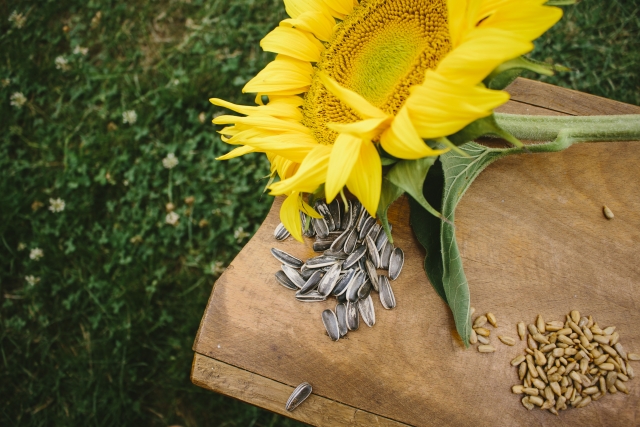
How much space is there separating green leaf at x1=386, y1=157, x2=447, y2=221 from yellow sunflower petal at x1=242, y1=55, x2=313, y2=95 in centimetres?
36

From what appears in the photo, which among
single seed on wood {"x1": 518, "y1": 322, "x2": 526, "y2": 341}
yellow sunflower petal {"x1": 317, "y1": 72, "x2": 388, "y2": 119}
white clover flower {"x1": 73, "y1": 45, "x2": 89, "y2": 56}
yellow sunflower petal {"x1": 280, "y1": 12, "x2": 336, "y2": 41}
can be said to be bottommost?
single seed on wood {"x1": 518, "y1": 322, "x2": 526, "y2": 341}

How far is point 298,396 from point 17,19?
2.33 metres

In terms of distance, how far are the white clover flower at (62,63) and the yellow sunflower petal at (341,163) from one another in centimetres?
206

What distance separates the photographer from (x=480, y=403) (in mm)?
1337

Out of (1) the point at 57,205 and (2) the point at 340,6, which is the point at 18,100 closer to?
(1) the point at 57,205

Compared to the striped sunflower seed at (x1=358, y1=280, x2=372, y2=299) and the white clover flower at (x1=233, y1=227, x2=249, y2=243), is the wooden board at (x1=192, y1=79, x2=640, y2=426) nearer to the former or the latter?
the striped sunflower seed at (x1=358, y1=280, x2=372, y2=299)

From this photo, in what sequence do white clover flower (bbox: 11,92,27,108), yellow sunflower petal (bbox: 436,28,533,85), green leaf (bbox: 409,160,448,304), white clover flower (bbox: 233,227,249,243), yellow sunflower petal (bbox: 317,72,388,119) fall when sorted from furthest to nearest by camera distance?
white clover flower (bbox: 11,92,27,108)
white clover flower (bbox: 233,227,249,243)
green leaf (bbox: 409,160,448,304)
yellow sunflower petal (bbox: 317,72,388,119)
yellow sunflower petal (bbox: 436,28,533,85)

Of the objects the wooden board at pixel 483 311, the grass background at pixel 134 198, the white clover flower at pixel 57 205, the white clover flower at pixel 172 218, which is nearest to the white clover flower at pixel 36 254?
the grass background at pixel 134 198

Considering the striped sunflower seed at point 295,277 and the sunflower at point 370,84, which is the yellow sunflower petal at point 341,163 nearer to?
the sunflower at point 370,84

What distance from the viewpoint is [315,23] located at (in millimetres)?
1120

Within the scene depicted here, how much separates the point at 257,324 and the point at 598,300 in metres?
0.93

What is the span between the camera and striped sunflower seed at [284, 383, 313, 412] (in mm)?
1372

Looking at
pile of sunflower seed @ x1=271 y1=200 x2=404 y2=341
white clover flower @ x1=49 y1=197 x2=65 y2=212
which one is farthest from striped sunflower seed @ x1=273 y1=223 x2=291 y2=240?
white clover flower @ x1=49 y1=197 x2=65 y2=212

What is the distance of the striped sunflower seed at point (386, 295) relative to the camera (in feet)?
4.59
